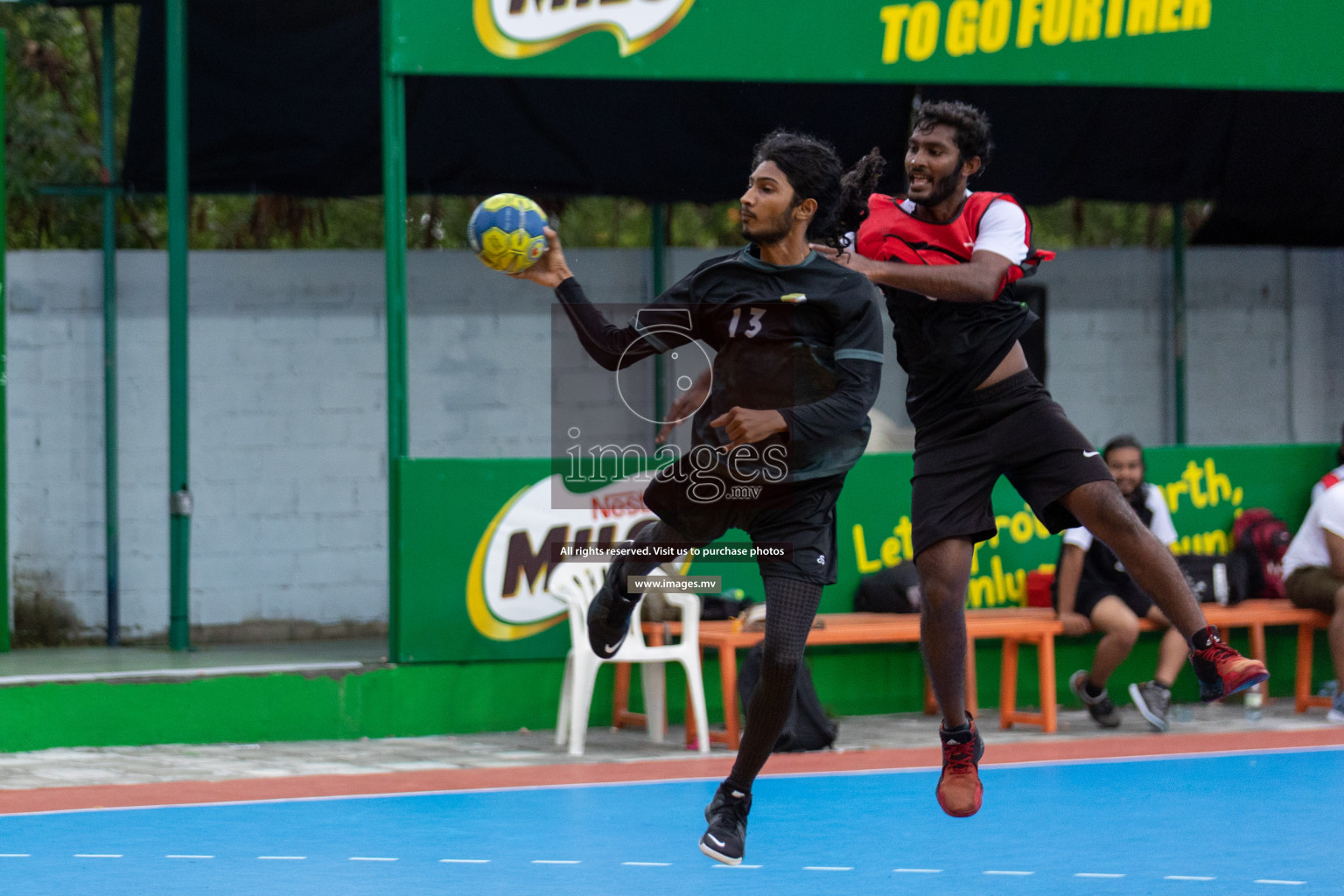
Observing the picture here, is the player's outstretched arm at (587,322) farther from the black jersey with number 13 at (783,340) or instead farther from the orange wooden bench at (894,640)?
the orange wooden bench at (894,640)

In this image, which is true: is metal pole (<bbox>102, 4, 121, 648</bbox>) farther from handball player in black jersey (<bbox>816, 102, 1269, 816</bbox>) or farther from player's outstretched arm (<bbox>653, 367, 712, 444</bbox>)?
handball player in black jersey (<bbox>816, 102, 1269, 816</bbox>)

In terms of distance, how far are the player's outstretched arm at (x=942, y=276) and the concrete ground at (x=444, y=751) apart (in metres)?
4.40

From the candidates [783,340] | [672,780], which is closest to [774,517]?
[783,340]

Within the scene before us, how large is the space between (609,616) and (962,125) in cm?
196

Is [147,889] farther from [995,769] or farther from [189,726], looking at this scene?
[995,769]

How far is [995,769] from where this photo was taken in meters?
8.84

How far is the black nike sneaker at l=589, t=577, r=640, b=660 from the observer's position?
6.09 meters

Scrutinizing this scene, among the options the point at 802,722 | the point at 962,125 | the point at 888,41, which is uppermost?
the point at 888,41

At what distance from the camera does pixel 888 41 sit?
416 inches

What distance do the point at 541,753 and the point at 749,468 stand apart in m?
4.17

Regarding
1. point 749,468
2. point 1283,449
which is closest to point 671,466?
point 749,468

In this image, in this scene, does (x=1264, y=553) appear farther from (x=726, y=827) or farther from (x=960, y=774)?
(x=726, y=827)

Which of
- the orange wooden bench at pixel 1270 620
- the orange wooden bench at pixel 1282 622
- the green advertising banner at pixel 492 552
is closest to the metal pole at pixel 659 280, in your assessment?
the green advertising banner at pixel 492 552

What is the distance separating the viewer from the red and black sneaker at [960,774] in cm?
578
